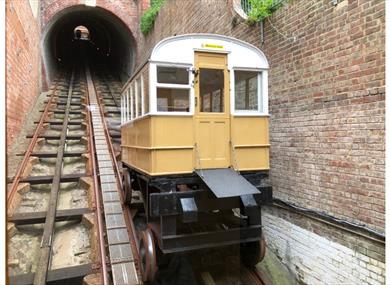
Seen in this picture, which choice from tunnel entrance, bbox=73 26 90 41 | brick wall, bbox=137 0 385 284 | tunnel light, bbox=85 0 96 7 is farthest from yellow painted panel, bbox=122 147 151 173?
tunnel entrance, bbox=73 26 90 41

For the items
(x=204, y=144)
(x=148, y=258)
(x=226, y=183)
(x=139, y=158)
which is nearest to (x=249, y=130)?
(x=204, y=144)

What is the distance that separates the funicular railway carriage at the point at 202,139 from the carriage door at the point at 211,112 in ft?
0.04

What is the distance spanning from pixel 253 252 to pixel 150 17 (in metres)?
12.8

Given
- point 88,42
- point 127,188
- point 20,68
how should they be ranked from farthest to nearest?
1. point 88,42
2. point 20,68
3. point 127,188

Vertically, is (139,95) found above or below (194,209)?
above

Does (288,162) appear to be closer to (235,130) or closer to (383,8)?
(235,130)

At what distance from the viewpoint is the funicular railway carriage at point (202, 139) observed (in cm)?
397

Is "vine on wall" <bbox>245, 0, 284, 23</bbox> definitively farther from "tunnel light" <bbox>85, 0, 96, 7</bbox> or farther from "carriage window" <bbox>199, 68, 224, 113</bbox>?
"tunnel light" <bbox>85, 0, 96, 7</bbox>

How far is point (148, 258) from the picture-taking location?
3971mm

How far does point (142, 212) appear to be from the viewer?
600 centimetres

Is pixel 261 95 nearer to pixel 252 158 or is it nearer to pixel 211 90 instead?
pixel 211 90

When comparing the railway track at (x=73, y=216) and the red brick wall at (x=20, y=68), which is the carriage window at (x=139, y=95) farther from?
the red brick wall at (x=20, y=68)

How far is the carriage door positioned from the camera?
424 cm
